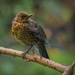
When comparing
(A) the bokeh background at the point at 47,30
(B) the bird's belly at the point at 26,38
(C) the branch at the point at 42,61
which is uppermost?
(C) the branch at the point at 42,61

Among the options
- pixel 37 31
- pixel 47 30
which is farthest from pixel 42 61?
pixel 47 30

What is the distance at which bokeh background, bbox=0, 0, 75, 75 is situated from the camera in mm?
6465

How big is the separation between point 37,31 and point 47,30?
497cm

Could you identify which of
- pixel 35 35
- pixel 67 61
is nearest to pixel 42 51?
pixel 35 35

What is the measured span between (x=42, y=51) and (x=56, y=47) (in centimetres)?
416

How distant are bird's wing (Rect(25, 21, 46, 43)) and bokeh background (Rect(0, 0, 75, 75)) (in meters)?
2.41

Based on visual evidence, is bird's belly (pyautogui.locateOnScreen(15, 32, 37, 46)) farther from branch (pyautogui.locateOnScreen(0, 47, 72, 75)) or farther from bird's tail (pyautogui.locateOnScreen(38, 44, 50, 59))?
branch (pyautogui.locateOnScreen(0, 47, 72, 75))

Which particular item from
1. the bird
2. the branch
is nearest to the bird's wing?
the bird

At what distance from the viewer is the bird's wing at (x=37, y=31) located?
344 cm

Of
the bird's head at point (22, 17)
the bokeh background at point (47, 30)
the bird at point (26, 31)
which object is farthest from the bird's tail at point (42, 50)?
the bokeh background at point (47, 30)

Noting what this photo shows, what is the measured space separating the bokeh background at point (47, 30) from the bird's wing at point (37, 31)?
7.90 ft

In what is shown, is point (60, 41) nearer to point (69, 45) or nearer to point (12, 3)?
point (69, 45)

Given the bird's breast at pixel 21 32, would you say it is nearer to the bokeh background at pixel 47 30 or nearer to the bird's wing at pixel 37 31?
the bird's wing at pixel 37 31

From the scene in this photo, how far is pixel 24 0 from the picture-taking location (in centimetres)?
639
